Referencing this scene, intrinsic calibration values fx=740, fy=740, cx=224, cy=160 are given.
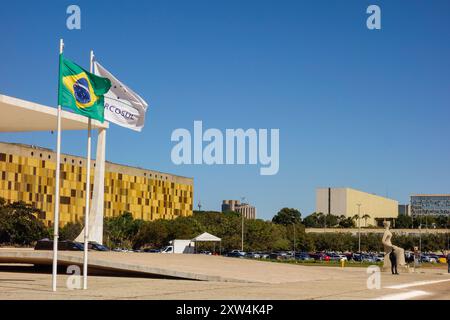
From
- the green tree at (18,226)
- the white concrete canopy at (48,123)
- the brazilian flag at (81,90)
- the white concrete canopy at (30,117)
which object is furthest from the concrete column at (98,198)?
the green tree at (18,226)

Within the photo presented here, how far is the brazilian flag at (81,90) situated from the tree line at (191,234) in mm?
79699

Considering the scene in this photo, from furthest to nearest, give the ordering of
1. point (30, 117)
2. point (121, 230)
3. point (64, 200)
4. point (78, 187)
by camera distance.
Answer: point (78, 187), point (64, 200), point (121, 230), point (30, 117)

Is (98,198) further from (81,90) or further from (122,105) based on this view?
(81,90)

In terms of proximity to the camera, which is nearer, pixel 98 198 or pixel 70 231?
pixel 98 198

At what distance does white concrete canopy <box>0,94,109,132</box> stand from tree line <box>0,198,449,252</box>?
5144cm

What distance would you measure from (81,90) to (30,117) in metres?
24.3

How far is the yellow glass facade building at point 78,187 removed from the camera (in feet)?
382

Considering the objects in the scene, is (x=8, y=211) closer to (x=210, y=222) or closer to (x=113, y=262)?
(x=210, y=222)

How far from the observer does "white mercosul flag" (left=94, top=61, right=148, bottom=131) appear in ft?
72.4

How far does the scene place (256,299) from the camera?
54.4 ft

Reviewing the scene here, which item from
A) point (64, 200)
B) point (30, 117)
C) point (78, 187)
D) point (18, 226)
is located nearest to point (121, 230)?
point (64, 200)

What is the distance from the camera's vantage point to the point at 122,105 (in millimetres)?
22453
